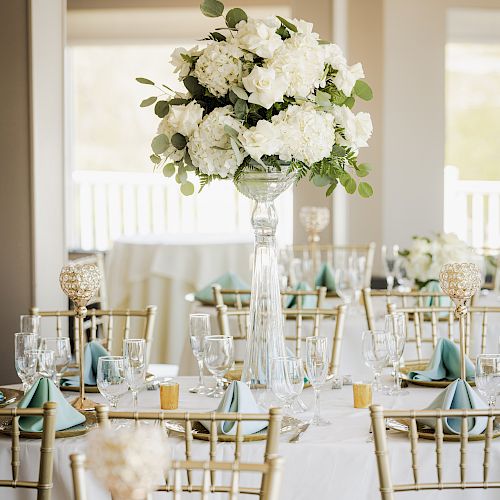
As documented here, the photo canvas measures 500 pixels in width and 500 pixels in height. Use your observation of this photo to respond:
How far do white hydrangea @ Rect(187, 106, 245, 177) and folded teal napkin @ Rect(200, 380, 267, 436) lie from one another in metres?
0.57

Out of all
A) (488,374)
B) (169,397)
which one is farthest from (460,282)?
(169,397)

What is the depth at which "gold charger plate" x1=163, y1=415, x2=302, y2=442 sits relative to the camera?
2.20m

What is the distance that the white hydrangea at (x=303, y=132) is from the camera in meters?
2.38

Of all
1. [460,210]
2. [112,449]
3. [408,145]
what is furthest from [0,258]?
[460,210]

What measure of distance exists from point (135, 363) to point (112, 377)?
0.26ft

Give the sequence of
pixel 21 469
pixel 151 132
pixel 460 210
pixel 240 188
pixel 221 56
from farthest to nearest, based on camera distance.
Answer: pixel 151 132, pixel 460 210, pixel 240 188, pixel 221 56, pixel 21 469

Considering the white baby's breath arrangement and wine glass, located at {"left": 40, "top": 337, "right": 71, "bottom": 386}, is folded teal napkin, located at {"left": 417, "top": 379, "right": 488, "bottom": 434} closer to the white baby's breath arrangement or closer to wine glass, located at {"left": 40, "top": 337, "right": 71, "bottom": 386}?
the white baby's breath arrangement

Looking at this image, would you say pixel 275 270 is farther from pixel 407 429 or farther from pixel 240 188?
pixel 407 429

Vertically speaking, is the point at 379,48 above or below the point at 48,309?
above

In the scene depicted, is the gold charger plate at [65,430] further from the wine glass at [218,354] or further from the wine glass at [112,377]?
the wine glass at [218,354]

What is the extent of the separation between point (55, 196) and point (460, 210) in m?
6.76

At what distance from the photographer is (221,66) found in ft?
7.93

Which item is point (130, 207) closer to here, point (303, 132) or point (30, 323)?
point (30, 323)

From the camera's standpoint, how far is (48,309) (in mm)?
3719
